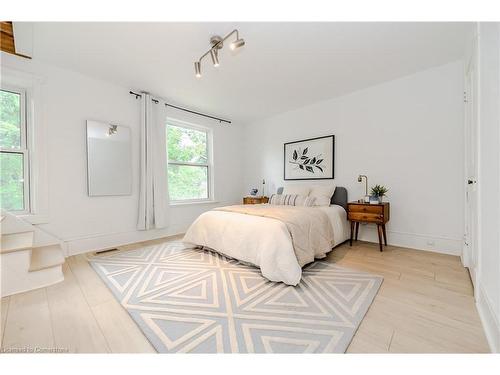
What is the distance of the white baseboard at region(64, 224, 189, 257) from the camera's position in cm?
278

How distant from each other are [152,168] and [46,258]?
1.73 meters

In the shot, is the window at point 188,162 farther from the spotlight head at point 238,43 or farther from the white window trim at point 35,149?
the spotlight head at point 238,43

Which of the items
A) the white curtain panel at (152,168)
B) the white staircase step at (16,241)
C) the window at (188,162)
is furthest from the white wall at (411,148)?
the white staircase step at (16,241)

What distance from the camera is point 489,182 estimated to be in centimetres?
131

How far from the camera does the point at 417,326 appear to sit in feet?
4.32

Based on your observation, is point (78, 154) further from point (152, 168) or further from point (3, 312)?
point (3, 312)

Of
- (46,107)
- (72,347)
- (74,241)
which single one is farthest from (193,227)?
(46,107)

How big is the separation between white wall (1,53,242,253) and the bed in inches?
49.6

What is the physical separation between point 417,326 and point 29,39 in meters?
4.16

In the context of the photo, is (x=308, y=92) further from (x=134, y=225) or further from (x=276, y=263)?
(x=134, y=225)

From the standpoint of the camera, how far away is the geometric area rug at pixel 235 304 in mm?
1197

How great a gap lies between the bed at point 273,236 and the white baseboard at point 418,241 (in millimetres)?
538

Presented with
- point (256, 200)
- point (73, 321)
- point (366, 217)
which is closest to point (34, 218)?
point (73, 321)

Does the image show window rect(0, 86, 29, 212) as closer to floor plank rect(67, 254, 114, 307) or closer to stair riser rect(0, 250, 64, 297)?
floor plank rect(67, 254, 114, 307)
